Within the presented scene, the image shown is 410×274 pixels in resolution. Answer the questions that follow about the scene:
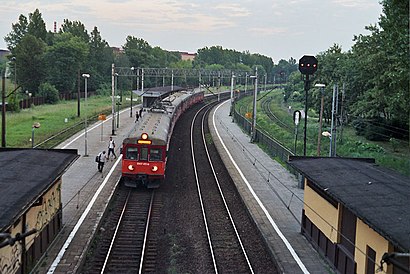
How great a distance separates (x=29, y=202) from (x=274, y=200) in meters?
13.2

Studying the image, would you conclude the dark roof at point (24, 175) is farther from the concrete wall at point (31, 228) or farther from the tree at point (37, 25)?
the tree at point (37, 25)

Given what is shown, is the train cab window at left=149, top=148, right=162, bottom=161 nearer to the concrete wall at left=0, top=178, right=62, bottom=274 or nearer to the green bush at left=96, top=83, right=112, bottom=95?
the concrete wall at left=0, top=178, right=62, bottom=274

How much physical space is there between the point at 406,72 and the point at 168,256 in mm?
12407

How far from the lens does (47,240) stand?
1560cm

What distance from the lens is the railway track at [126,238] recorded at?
15.4 metres

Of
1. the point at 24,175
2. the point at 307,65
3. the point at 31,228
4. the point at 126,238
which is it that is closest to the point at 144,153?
the point at 126,238

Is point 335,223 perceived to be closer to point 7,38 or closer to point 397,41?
point 397,41

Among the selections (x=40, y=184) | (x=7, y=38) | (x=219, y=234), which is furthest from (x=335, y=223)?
(x=7, y=38)

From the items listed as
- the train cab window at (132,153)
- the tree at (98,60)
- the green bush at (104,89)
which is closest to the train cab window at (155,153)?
the train cab window at (132,153)

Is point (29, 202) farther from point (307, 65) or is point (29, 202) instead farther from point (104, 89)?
point (104, 89)

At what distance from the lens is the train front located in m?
24.4

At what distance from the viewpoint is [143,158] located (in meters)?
24.5

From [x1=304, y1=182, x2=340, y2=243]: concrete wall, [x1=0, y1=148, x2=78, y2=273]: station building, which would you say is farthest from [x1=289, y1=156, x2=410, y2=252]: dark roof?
[x1=0, y1=148, x2=78, y2=273]: station building

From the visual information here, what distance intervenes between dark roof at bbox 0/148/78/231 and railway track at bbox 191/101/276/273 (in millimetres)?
5364
